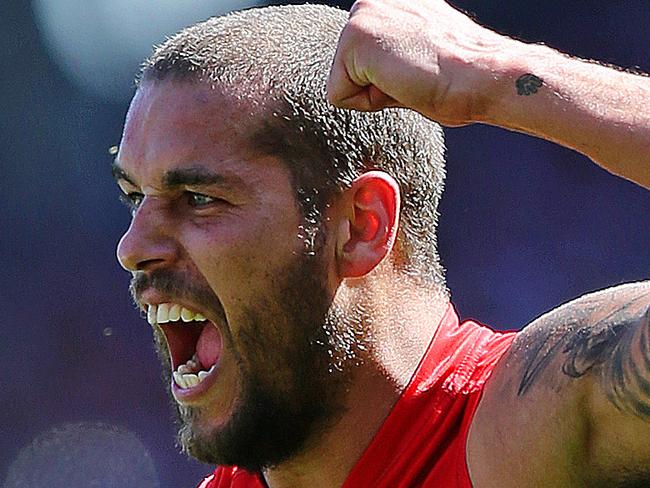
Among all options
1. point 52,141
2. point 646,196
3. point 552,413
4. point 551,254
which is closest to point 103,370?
point 52,141

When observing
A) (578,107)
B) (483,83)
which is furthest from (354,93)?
(578,107)

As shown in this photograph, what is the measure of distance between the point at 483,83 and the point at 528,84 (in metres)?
0.06

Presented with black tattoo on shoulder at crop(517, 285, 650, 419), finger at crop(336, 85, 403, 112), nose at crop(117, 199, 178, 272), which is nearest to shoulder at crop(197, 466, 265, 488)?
nose at crop(117, 199, 178, 272)

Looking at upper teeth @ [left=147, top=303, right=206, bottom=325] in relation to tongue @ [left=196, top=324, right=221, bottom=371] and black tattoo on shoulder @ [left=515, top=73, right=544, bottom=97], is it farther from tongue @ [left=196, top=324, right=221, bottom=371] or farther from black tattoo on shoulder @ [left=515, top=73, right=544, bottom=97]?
black tattoo on shoulder @ [left=515, top=73, right=544, bottom=97]

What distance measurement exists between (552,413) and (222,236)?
673mm

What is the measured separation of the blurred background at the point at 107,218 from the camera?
450 centimetres

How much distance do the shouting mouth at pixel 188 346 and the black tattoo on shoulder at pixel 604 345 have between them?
0.60 metres

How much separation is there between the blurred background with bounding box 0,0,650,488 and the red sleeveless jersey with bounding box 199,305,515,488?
2.11 metres

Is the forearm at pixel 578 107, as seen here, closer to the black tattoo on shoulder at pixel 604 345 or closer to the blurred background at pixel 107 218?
the black tattoo on shoulder at pixel 604 345

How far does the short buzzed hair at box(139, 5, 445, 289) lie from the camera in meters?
2.39

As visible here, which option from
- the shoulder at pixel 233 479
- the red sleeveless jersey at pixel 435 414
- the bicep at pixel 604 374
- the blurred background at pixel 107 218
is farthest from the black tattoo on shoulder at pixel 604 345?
Result: the blurred background at pixel 107 218

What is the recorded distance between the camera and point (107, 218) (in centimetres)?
488

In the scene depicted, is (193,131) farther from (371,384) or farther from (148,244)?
(371,384)

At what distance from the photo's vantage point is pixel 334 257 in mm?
2404
